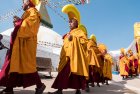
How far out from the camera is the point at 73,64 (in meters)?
6.68

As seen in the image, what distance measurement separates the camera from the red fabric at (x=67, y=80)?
21.6 feet

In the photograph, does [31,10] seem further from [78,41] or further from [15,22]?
[78,41]

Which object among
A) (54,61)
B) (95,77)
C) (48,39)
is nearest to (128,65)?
(95,77)

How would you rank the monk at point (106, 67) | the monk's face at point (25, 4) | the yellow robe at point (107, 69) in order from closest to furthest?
the monk's face at point (25, 4) < the monk at point (106, 67) < the yellow robe at point (107, 69)

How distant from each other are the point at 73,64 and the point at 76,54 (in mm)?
243

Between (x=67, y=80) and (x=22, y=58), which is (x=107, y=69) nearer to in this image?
(x=67, y=80)

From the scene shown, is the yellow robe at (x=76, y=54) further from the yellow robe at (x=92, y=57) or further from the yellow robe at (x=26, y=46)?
the yellow robe at (x=92, y=57)

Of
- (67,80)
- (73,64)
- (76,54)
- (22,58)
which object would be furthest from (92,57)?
(22,58)

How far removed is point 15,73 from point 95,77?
4.87 metres

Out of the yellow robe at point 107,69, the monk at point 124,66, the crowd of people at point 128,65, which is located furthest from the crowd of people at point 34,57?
the crowd of people at point 128,65

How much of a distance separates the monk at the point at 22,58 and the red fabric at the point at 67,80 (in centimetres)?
59

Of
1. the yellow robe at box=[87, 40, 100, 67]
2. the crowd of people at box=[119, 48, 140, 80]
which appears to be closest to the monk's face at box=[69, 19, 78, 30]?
the yellow robe at box=[87, 40, 100, 67]

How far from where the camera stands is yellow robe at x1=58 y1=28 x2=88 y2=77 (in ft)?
22.0

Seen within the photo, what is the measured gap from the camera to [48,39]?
4869cm
